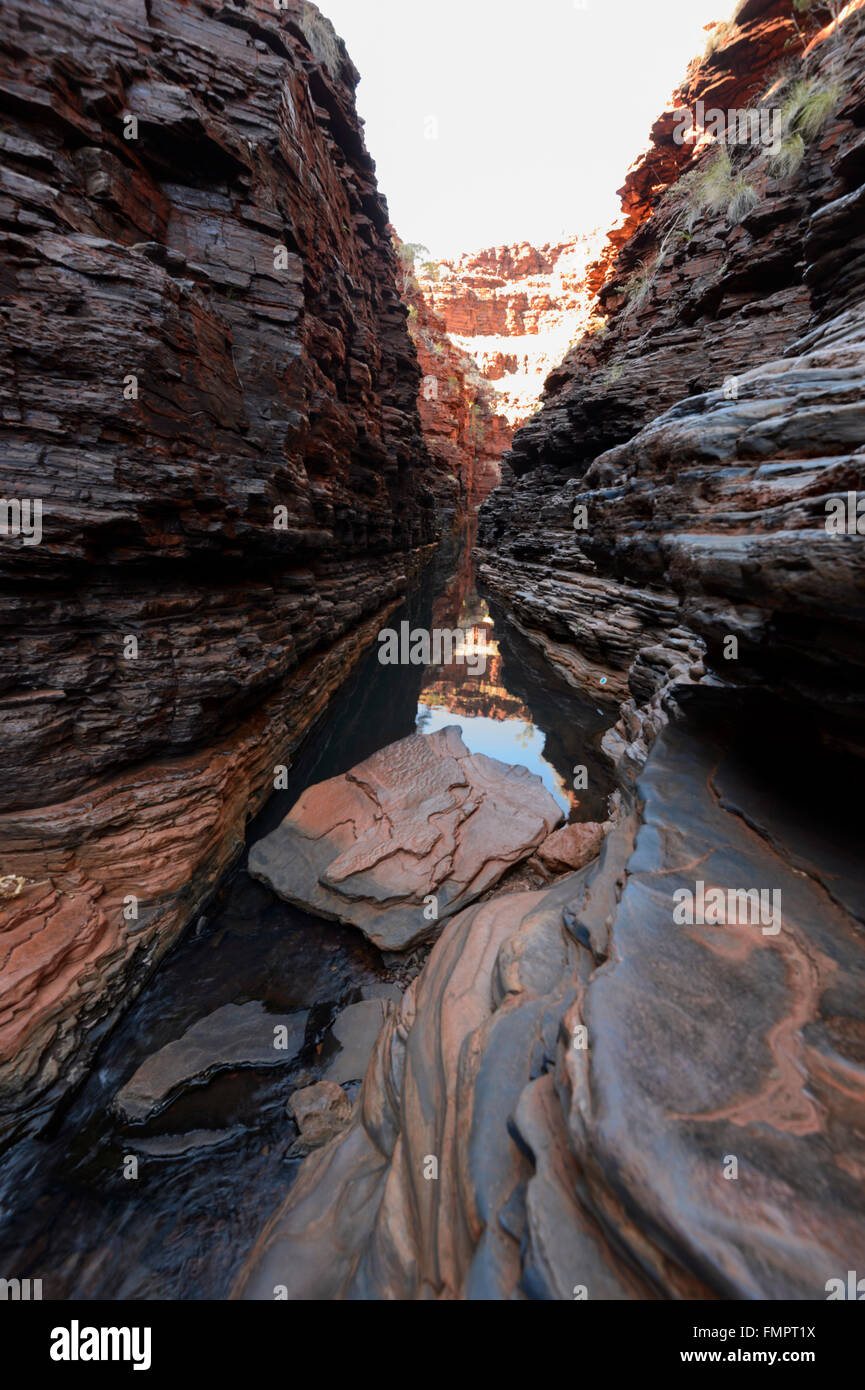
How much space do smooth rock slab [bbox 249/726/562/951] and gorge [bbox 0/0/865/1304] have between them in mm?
52

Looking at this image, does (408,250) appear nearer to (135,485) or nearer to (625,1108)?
(135,485)

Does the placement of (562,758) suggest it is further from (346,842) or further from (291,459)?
(291,459)

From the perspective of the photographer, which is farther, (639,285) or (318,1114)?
(639,285)

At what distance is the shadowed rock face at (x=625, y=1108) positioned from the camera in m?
1.44

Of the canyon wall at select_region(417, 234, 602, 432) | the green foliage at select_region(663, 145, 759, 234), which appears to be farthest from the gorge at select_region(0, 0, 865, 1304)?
the canyon wall at select_region(417, 234, 602, 432)

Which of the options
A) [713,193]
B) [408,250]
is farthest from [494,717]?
[408,250]

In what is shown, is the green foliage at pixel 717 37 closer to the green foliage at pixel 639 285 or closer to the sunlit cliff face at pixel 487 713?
the green foliage at pixel 639 285

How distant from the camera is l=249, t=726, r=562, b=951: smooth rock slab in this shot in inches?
187

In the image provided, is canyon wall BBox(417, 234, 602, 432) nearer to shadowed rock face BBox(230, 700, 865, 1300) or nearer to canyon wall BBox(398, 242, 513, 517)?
canyon wall BBox(398, 242, 513, 517)

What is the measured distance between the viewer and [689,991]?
213 cm

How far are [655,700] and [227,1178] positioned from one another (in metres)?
6.28

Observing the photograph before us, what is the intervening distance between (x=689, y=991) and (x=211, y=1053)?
3.60 meters

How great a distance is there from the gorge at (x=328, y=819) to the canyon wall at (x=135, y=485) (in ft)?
0.14
